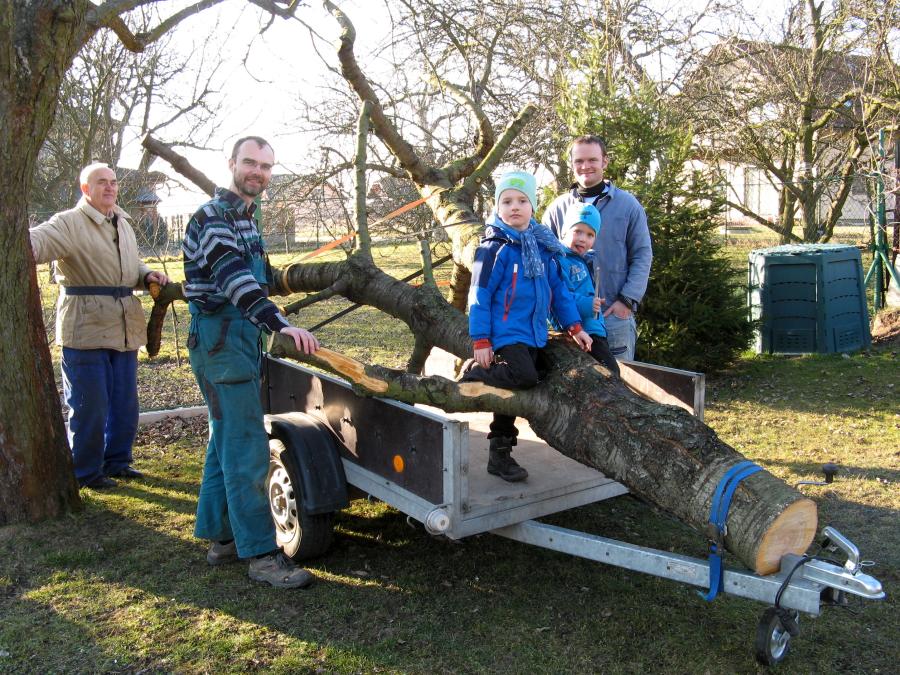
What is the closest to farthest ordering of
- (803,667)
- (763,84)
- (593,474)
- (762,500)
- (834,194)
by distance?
(762,500) → (803,667) → (593,474) → (763,84) → (834,194)

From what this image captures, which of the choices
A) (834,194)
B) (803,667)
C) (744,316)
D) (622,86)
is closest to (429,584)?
(803,667)

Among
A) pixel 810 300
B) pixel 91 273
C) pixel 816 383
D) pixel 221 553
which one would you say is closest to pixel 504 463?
pixel 221 553

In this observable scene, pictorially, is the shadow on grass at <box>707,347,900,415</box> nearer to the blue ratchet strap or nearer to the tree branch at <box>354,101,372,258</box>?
the tree branch at <box>354,101,372,258</box>

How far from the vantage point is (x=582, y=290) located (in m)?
4.02

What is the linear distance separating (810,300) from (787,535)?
6.64 metres

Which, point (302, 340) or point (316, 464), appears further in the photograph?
point (316, 464)

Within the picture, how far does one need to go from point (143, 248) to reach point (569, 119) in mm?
5089

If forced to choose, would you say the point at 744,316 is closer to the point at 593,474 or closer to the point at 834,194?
the point at 593,474

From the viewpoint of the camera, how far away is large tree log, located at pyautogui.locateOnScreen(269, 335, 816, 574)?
8.75 ft

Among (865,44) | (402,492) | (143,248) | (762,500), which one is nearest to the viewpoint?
(762,500)

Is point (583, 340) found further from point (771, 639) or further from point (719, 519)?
point (771, 639)

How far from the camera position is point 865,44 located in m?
10.2

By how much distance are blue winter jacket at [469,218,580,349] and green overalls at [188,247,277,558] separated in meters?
1.11

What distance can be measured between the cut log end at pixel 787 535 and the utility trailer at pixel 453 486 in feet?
0.12
